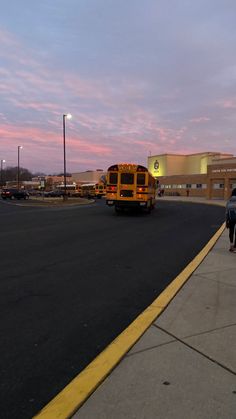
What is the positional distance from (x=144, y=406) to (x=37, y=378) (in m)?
1.08

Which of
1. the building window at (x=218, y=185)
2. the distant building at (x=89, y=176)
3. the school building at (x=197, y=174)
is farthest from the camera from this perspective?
the distant building at (x=89, y=176)

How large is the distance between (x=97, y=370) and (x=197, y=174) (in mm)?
78705

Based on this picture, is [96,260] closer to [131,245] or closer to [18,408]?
[131,245]

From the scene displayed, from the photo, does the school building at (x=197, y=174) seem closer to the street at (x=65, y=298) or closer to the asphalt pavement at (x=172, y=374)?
the street at (x=65, y=298)

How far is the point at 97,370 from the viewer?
3.86m

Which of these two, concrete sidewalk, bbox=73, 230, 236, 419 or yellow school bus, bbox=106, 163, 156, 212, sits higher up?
yellow school bus, bbox=106, 163, 156, 212

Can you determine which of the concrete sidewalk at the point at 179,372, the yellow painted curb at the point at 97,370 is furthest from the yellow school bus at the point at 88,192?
the concrete sidewalk at the point at 179,372

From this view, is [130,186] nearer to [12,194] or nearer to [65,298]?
[65,298]

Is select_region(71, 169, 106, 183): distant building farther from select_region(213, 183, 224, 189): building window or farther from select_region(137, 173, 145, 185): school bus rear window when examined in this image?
select_region(137, 173, 145, 185): school bus rear window

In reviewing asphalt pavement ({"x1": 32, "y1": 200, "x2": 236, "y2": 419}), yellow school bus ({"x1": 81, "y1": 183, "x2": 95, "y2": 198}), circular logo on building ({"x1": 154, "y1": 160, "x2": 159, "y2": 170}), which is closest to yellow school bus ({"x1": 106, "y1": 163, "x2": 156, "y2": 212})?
asphalt pavement ({"x1": 32, "y1": 200, "x2": 236, "y2": 419})

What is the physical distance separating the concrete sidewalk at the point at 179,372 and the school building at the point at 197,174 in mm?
54182

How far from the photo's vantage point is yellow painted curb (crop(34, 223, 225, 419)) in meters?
3.22

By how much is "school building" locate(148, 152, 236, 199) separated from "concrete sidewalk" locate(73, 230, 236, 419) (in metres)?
54.2

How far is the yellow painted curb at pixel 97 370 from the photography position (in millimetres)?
3221
